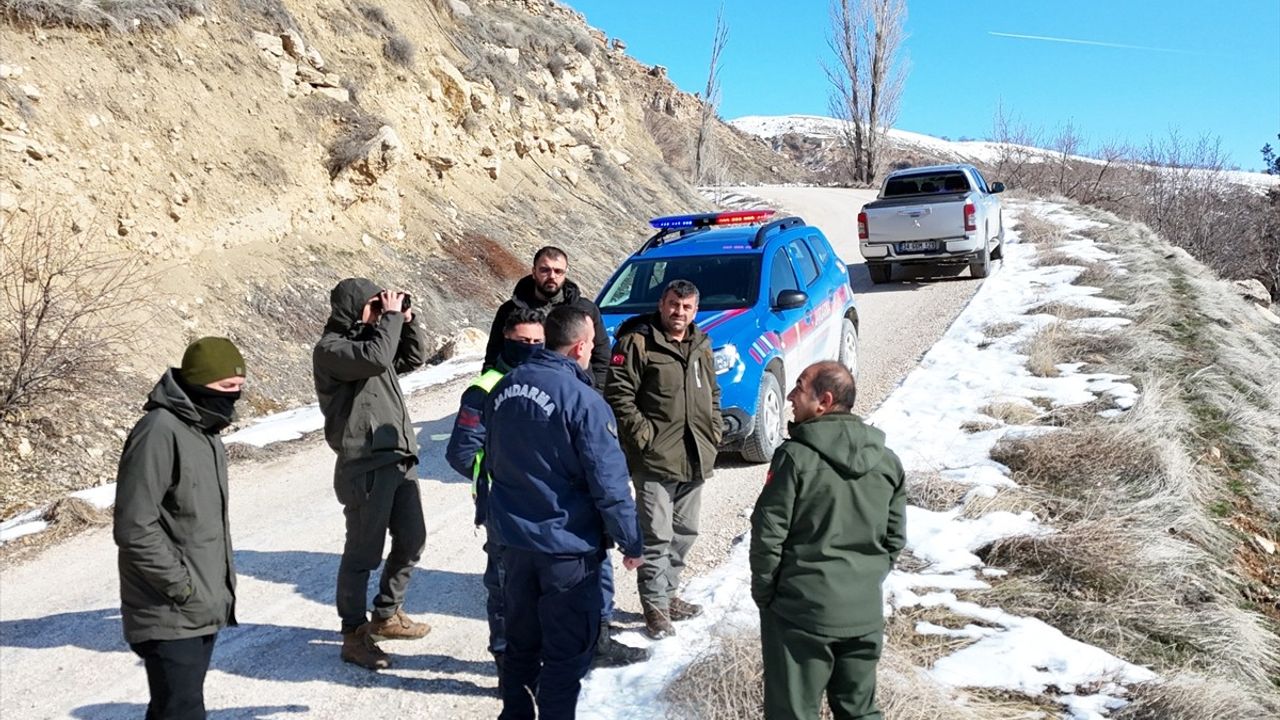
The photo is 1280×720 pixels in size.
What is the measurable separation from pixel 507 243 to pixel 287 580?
12.3 meters

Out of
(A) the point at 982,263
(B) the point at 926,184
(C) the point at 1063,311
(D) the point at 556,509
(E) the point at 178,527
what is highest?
(B) the point at 926,184

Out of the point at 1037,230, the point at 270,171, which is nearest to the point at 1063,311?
the point at 1037,230

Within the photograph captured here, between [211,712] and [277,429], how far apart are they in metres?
Answer: 5.36

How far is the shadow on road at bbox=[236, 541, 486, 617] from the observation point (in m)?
5.45

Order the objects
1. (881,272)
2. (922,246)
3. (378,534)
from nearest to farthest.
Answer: (378,534) < (922,246) < (881,272)

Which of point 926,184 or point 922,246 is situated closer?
point 922,246

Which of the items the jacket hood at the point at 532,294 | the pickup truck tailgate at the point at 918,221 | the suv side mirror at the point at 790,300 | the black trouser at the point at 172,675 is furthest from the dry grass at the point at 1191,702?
the pickup truck tailgate at the point at 918,221

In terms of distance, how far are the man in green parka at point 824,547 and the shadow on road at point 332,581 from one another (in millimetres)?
2550

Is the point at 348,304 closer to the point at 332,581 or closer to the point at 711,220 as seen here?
the point at 332,581

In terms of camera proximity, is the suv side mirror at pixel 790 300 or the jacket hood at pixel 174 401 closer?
the jacket hood at pixel 174 401

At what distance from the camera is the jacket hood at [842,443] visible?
3.18 metres

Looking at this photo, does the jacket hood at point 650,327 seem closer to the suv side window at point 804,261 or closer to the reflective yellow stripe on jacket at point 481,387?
the reflective yellow stripe on jacket at point 481,387

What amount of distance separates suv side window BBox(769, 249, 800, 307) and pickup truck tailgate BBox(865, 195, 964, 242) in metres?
7.88

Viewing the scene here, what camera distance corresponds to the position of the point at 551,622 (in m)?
3.60
